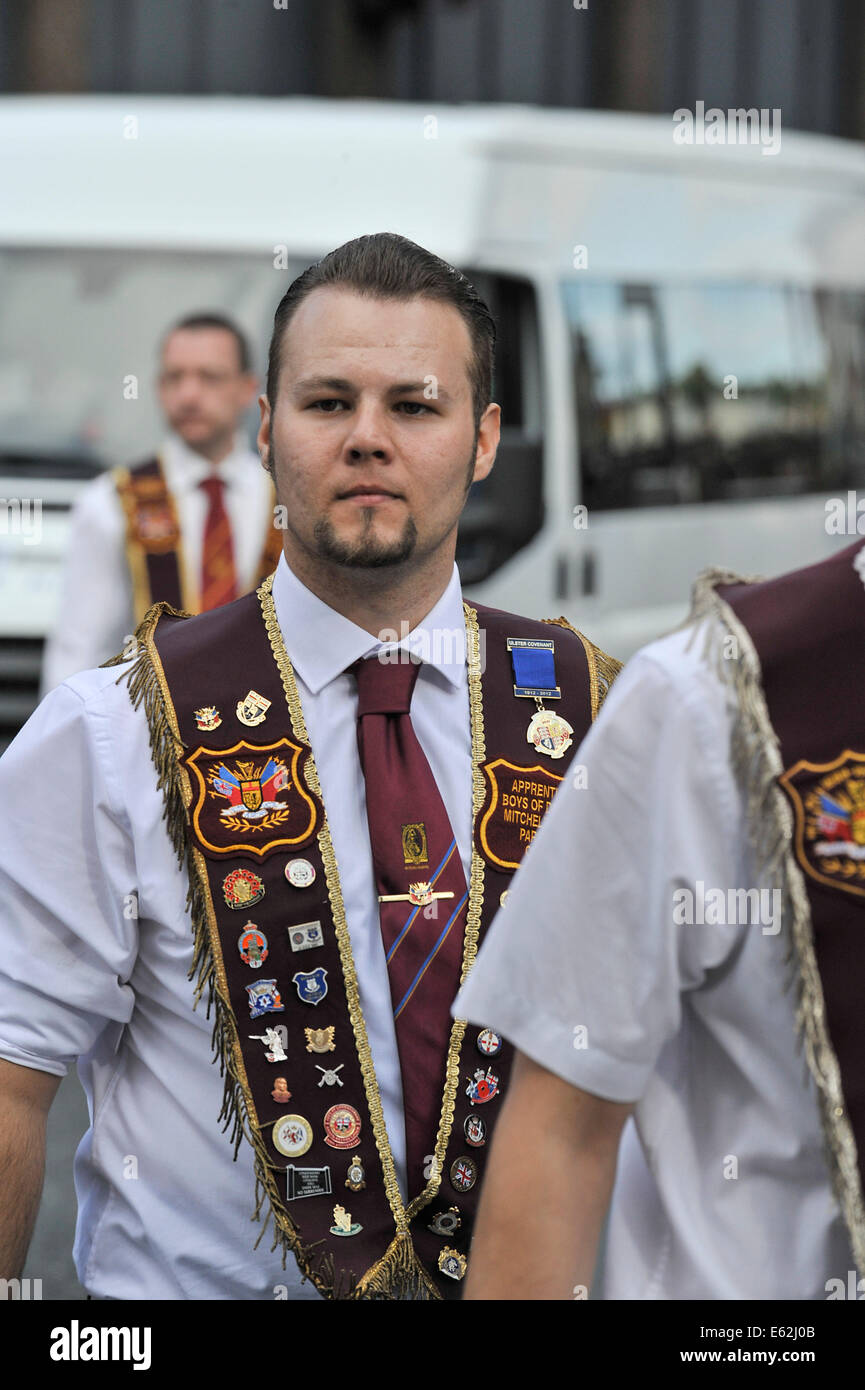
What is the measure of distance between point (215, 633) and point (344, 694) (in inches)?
8.1

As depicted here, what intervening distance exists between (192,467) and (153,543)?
0.45 meters

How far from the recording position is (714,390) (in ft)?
29.8

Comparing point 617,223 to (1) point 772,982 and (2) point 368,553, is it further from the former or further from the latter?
(1) point 772,982

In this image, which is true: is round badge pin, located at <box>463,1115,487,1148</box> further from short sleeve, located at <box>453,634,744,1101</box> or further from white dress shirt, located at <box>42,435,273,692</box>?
white dress shirt, located at <box>42,435,273,692</box>

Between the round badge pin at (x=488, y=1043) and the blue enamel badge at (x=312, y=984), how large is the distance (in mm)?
194

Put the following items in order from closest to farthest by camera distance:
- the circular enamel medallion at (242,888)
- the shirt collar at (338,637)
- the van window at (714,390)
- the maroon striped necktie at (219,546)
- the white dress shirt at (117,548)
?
the circular enamel medallion at (242,888) → the shirt collar at (338,637) → the white dress shirt at (117,548) → the maroon striped necktie at (219,546) → the van window at (714,390)

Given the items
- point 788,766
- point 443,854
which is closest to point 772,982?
point 788,766

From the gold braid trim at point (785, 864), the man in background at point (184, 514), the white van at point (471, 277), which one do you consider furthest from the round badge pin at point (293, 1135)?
the white van at point (471, 277)

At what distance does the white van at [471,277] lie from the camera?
800 cm


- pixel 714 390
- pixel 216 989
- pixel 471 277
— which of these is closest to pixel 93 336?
pixel 471 277

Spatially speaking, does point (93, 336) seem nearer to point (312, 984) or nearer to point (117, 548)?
point (117, 548)

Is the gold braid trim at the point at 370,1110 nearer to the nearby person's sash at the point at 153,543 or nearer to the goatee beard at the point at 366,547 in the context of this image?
the goatee beard at the point at 366,547

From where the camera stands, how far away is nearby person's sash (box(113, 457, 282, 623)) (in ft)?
20.6

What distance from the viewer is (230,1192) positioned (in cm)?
233
